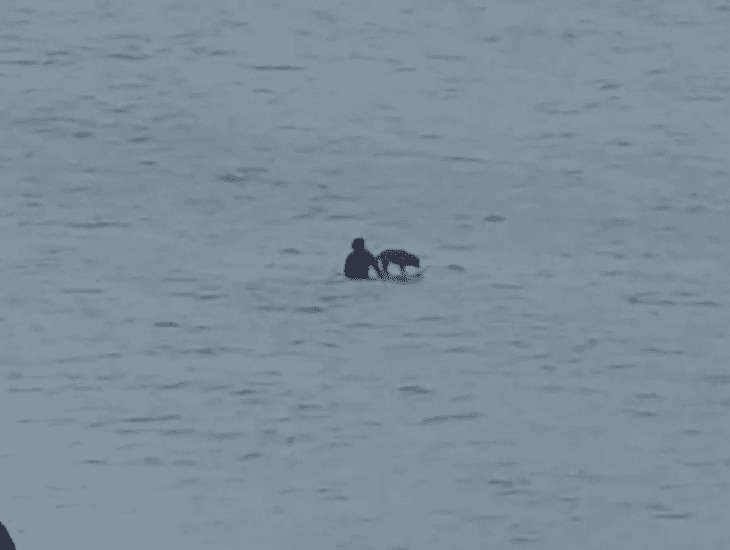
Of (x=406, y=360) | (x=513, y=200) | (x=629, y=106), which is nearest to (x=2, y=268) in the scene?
(x=406, y=360)

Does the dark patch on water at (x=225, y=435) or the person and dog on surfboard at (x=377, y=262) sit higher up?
the person and dog on surfboard at (x=377, y=262)

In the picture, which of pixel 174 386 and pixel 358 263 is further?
pixel 358 263

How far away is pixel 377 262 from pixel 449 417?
14.8 ft

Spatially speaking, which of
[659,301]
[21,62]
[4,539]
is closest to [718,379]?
[659,301]

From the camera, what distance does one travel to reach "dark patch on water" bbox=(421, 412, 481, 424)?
61.0ft

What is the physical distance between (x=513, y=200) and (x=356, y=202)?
1.97m

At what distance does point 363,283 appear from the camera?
22.7 m

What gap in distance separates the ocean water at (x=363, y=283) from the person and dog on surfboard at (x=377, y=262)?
0.28 meters

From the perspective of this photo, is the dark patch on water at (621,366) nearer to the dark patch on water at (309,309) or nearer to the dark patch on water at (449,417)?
the dark patch on water at (449,417)

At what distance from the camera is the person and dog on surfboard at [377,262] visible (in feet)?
74.3

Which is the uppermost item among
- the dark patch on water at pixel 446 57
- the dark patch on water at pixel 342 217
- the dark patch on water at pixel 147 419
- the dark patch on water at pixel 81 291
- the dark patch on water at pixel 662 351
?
the dark patch on water at pixel 446 57

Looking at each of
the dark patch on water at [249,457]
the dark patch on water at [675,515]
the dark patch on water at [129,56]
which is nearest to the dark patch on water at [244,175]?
the dark patch on water at [129,56]

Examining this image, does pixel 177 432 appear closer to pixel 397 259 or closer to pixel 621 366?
pixel 621 366

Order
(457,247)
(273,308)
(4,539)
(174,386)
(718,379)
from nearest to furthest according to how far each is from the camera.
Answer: (4,539)
(174,386)
(718,379)
(273,308)
(457,247)
